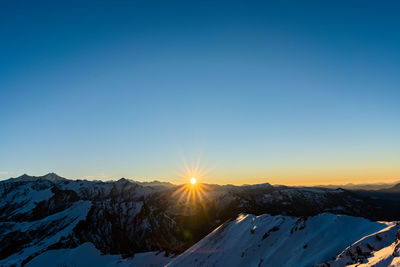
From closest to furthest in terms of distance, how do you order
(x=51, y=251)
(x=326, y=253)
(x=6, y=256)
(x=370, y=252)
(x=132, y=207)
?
(x=370, y=252) < (x=326, y=253) < (x=51, y=251) < (x=6, y=256) < (x=132, y=207)

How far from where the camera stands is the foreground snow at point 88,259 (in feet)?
268

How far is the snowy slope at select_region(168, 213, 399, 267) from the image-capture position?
44.2 metres

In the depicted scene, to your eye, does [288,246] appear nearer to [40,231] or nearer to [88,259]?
[88,259]

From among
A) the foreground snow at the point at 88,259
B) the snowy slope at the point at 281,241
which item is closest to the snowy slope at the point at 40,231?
the foreground snow at the point at 88,259

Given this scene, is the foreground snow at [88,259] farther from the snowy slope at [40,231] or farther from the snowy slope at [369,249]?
the snowy slope at [369,249]

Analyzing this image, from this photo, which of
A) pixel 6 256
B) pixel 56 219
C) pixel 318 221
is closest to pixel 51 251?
pixel 6 256

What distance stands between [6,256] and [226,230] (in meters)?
97.6

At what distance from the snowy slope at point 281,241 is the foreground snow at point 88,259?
16167 millimetres

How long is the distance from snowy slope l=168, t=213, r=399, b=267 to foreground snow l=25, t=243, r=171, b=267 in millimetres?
16167

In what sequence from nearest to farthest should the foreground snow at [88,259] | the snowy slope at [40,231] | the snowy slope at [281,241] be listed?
the snowy slope at [281,241]
the foreground snow at [88,259]
the snowy slope at [40,231]

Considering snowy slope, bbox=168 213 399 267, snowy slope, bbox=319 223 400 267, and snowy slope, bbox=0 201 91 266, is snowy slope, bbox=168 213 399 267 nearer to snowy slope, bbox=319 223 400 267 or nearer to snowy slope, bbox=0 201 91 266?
snowy slope, bbox=319 223 400 267

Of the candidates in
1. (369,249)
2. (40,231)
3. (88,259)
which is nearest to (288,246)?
(369,249)

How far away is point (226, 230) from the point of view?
76.4 meters

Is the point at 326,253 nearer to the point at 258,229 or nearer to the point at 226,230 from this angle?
the point at 258,229
